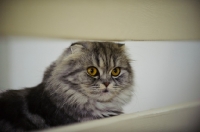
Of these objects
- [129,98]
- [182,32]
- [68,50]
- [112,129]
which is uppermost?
[182,32]

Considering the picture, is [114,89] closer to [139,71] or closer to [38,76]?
[139,71]

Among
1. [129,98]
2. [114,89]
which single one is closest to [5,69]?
[114,89]

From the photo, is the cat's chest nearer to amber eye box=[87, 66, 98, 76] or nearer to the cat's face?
the cat's face

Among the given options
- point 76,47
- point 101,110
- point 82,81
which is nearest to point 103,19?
point 76,47

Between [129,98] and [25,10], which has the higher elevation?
[25,10]

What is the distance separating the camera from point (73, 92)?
922 mm

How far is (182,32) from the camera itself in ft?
3.82

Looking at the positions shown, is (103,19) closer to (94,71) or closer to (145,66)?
(94,71)

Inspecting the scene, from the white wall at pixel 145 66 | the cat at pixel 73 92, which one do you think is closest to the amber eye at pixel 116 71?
the cat at pixel 73 92

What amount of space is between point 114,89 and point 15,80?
0.44 meters

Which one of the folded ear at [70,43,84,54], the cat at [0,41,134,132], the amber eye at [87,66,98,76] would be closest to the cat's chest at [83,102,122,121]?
the cat at [0,41,134,132]

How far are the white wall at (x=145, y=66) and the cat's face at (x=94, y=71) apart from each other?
76mm

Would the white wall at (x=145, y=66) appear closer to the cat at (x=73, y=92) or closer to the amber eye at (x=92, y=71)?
the cat at (x=73, y=92)

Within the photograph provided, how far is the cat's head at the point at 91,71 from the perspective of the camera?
0.90 metres
